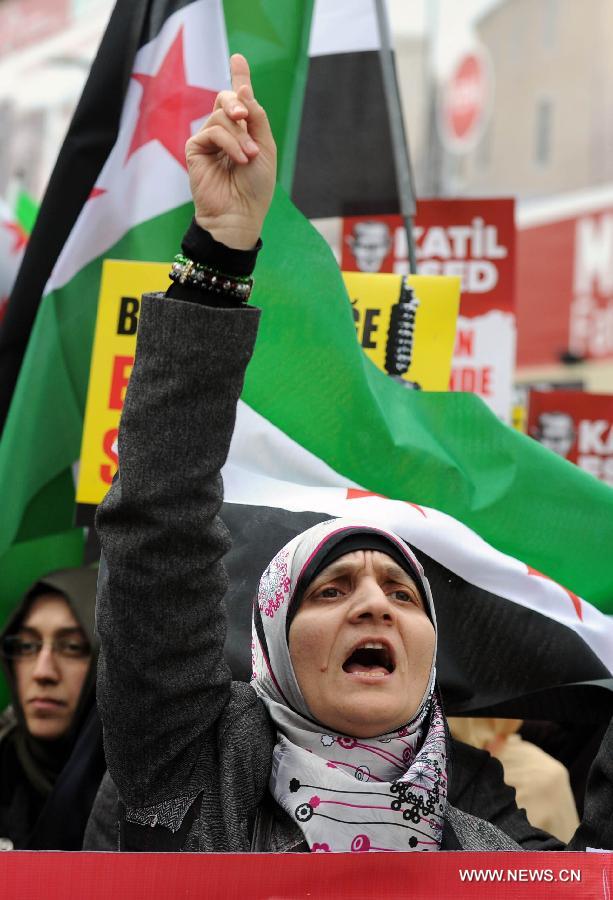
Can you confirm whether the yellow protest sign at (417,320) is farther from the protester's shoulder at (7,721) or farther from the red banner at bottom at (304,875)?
the red banner at bottom at (304,875)

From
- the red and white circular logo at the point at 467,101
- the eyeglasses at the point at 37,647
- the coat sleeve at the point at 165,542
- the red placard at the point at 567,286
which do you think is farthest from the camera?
→ the red and white circular logo at the point at 467,101

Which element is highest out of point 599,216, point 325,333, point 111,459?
point 599,216

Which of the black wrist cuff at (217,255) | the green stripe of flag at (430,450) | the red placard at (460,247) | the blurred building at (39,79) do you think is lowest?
the green stripe of flag at (430,450)

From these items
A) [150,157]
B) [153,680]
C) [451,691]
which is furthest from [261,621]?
[150,157]

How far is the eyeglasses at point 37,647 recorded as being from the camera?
3.68 metres

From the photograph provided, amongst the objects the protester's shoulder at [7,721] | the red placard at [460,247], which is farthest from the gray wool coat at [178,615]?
the red placard at [460,247]

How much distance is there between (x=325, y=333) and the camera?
2953mm

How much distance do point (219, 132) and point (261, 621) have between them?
808 mm

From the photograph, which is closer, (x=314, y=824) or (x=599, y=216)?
(x=314, y=824)

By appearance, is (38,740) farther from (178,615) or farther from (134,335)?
(178,615)

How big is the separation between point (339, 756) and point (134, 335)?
4.46 ft

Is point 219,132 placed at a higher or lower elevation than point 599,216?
lower

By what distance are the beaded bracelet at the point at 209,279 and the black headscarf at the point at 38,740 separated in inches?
64.6

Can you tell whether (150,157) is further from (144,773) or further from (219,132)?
(144,773)
